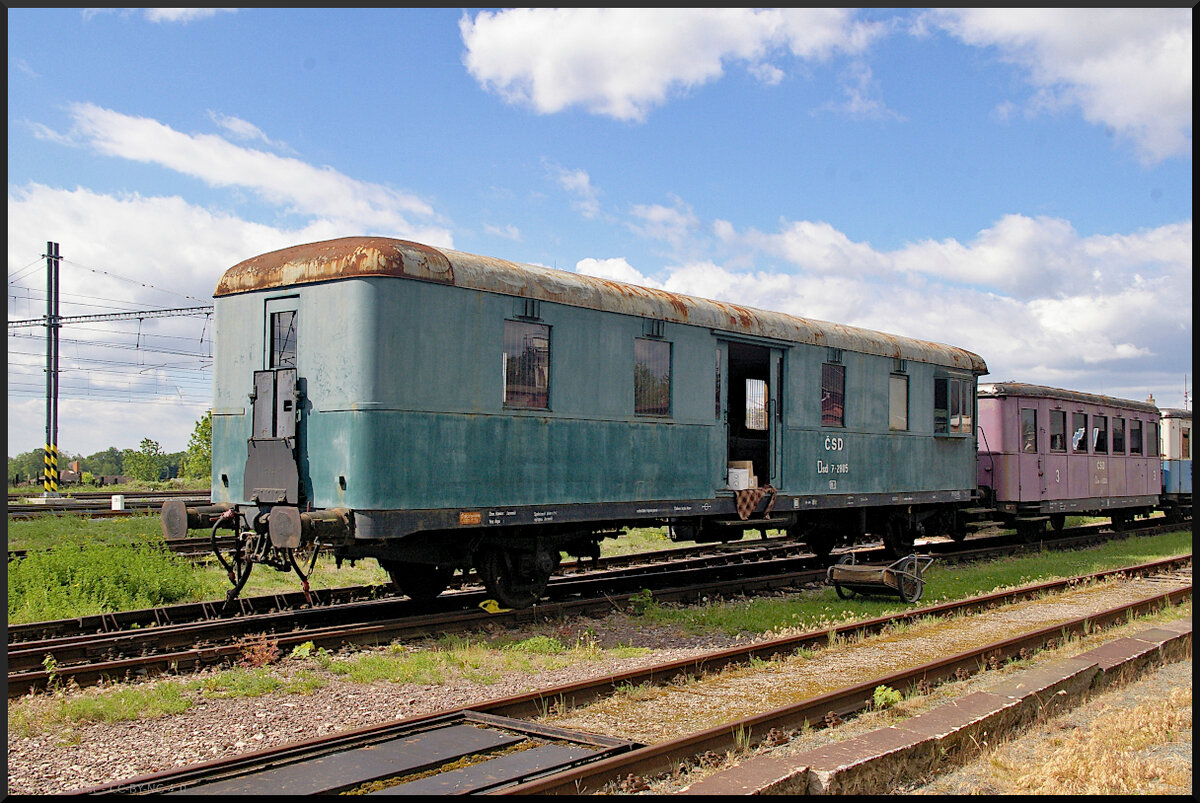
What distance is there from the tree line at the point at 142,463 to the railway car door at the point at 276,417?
9.95ft

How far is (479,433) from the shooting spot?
31.2 ft

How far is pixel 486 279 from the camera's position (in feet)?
31.5

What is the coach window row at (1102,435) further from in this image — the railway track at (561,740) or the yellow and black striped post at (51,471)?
the yellow and black striped post at (51,471)

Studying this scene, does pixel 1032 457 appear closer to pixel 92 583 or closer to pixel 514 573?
pixel 514 573

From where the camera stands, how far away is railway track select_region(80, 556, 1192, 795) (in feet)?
16.3

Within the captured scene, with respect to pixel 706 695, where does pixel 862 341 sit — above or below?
above

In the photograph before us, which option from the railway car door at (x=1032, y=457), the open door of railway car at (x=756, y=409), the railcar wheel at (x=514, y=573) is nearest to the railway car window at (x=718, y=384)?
the open door of railway car at (x=756, y=409)

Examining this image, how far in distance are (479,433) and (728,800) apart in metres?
5.60

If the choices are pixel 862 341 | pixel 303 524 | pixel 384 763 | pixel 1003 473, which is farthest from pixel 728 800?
pixel 1003 473

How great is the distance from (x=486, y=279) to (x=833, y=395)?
6481 mm

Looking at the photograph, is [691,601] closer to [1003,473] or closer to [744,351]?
[744,351]

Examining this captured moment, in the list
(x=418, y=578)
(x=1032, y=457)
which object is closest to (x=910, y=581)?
(x=418, y=578)

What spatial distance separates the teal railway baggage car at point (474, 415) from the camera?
8875 millimetres

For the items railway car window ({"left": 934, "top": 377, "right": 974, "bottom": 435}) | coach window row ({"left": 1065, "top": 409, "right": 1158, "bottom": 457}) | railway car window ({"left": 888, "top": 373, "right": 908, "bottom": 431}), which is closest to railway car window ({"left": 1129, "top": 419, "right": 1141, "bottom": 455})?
coach window row ({"left": 1065, "top": 409, "right": 1158, "bottom": 457})
